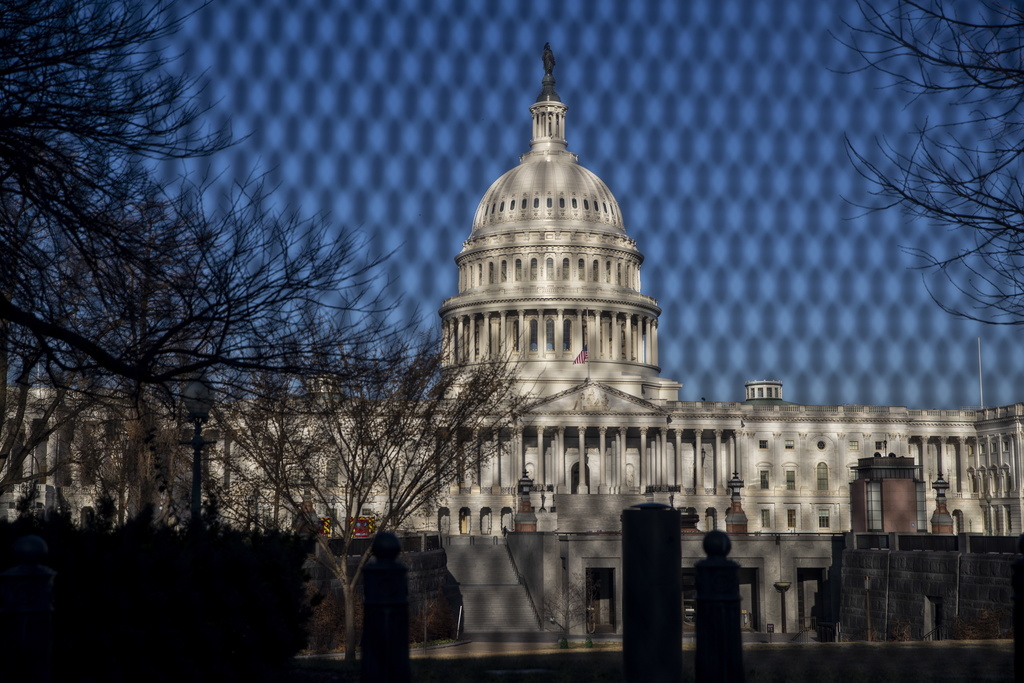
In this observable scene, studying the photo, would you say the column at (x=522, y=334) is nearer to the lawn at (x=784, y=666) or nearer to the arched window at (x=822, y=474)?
the arched window at (x=822, y=474)

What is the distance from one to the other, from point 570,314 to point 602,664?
112806mm

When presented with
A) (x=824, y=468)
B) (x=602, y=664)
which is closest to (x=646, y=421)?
(x=824, y=468)

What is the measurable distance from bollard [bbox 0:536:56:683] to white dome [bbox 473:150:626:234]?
4941 inches

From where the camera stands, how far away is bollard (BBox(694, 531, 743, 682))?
11.0 metres

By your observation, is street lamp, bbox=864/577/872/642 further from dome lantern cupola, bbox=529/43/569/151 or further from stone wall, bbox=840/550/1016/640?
dome lantern cupola, bbox=529/43/569/151

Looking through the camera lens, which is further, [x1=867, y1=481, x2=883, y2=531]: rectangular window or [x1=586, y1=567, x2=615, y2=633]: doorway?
[x1=586, y1=567, x2=615, y2=633]: doorway

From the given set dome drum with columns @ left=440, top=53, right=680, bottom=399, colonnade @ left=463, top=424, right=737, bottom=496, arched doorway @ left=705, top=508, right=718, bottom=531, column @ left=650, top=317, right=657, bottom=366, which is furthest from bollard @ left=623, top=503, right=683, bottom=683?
column @ left=650, top=317, right=657, bottom=366

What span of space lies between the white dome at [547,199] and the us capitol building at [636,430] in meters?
1.31

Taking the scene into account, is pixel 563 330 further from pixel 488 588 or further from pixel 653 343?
pixel 488 588

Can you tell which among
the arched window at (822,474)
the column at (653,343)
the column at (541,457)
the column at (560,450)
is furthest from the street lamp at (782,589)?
the column at (653,343)

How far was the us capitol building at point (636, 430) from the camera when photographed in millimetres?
113562

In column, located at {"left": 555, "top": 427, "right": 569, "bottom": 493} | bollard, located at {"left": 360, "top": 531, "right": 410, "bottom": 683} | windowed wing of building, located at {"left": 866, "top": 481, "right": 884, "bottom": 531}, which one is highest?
column, located at {"left": 555, "top": 427, "right": 569, "bottom": 493}

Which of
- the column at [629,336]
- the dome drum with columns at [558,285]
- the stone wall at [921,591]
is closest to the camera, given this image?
the stone wall at [921,591]

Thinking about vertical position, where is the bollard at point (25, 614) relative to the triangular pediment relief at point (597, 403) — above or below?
below
